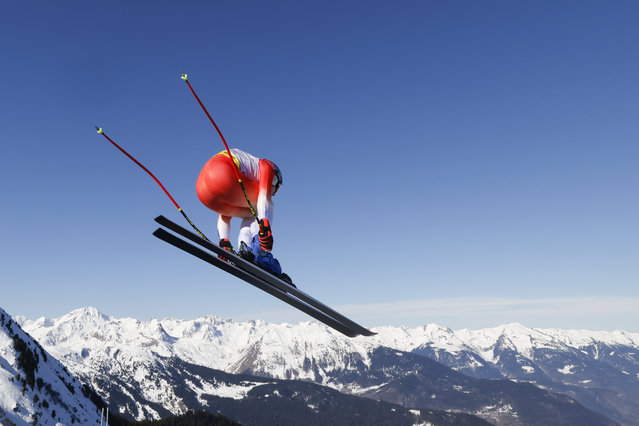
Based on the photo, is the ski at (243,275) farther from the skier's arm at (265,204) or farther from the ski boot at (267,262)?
the skier's arm at (265,204)

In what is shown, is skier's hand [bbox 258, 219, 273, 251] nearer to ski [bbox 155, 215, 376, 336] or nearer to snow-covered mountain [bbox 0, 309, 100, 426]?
ski [bbox 155, 215, 376, 336]

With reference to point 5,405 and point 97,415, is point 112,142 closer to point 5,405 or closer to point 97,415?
point 5,405

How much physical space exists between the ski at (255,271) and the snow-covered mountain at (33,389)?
124m

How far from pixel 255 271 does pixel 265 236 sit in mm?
472

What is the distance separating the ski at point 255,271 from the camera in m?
5.35

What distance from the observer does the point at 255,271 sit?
214 inches

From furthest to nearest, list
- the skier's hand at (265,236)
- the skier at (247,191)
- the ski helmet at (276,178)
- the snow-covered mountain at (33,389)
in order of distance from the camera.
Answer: the snow-covered mountain at (33,389), the ski helmet at (276,178), the skier at (247,191), the skier's hand at (265,236)

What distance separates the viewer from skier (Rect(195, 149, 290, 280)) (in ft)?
18.9

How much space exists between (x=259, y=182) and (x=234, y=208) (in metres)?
0.58

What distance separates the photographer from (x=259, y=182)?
5.98 m

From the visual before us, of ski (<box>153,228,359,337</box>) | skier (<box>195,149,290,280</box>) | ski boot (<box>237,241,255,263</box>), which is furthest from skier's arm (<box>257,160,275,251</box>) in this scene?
ski (<box>153,228,359,337</box>)

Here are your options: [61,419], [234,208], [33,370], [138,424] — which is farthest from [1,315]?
[234,208]

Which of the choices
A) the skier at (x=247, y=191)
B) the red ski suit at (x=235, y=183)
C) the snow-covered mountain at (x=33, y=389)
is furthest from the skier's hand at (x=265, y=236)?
the snow-covered mountain at (x=33, y=389)

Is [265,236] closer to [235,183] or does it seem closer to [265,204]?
[265,204]
